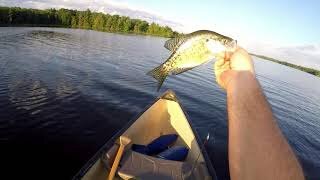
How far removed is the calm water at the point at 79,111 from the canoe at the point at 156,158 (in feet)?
9.89

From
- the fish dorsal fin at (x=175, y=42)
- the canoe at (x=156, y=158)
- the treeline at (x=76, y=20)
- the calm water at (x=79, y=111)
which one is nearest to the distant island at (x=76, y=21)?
the treeline at (x=76, y=20)

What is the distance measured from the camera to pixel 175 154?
9.47m

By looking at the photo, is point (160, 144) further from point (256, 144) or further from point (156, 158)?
point (256, 144)

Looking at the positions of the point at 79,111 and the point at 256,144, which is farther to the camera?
the point at 79,111

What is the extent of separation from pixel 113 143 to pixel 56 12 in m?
98.7

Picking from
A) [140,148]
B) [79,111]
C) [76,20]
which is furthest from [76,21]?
[140,148]

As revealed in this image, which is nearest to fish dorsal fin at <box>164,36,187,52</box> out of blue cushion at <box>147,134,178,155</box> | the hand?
the hand

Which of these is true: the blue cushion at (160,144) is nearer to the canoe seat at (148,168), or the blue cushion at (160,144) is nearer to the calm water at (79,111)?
the canoe seat at (148,168)

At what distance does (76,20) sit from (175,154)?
349ft

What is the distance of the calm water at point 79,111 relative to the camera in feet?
41.8

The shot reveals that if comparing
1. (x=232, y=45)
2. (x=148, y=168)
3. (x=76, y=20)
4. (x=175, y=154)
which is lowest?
(x=76, y=20)

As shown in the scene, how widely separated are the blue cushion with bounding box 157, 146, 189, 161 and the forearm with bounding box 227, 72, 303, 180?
7642 mm

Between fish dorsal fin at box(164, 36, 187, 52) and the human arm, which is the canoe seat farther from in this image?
the human arm

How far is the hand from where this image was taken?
7.51 feet
